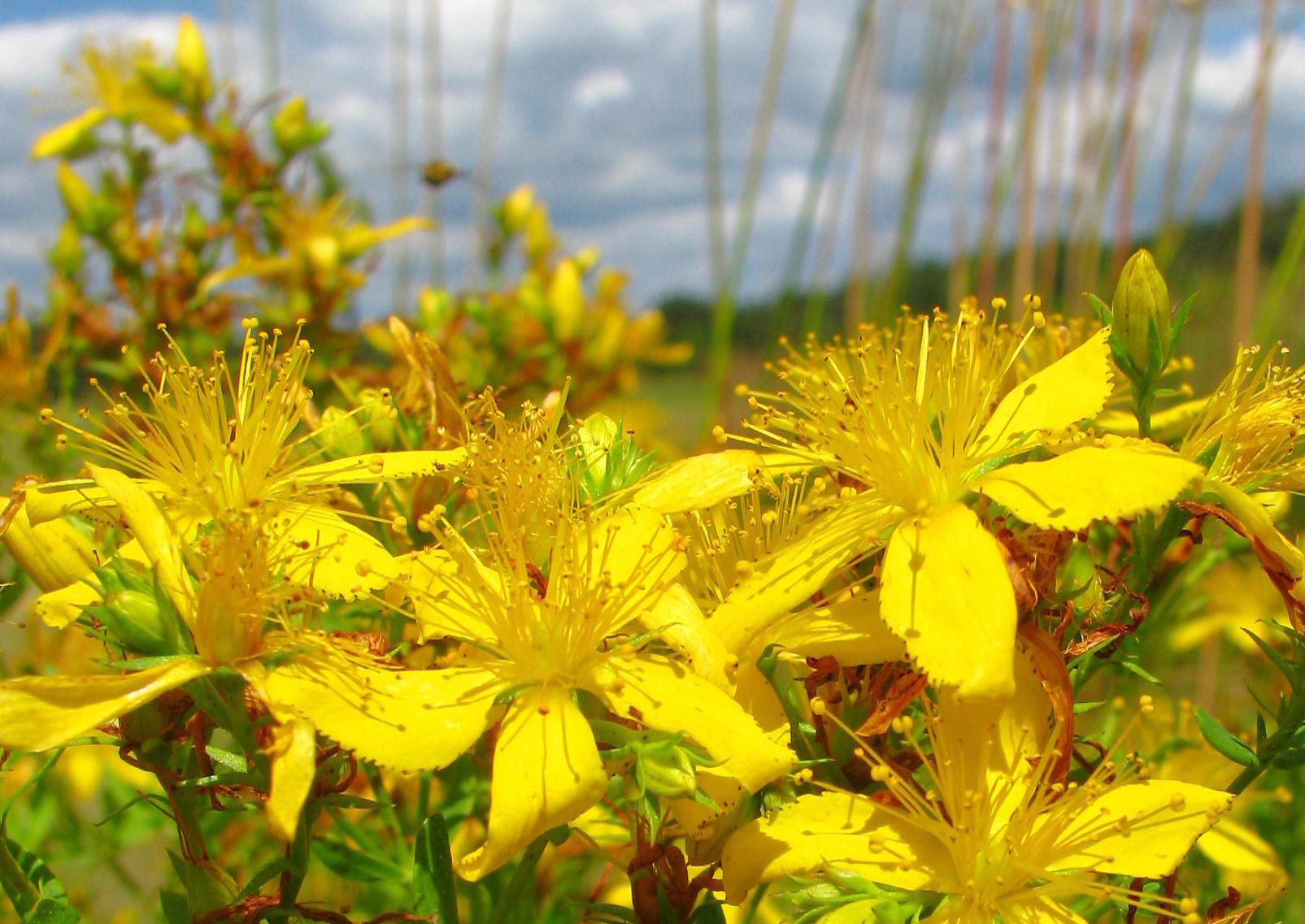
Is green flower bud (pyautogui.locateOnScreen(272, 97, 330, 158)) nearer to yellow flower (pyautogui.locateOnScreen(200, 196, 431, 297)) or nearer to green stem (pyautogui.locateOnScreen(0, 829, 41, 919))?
yellow flower (pyautogui.locateOnScreen(200, 196, 431, 297))

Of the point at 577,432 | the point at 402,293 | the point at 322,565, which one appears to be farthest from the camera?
the point at 402,293

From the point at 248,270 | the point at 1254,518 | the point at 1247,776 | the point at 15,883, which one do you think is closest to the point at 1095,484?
the point at 1254,518

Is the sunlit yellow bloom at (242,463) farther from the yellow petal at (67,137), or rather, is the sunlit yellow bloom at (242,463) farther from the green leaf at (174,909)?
the yellow petal at (67,137)

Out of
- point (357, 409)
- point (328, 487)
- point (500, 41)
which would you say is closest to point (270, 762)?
point (328, 487)

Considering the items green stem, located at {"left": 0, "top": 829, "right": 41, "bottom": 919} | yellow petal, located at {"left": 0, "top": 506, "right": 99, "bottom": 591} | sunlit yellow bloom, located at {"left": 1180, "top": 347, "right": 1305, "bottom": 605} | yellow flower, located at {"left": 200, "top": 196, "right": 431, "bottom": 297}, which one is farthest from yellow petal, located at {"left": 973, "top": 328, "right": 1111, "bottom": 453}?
yellow flower, located at {"left": 200, "top": 196, "right": 431, "bottom": 297}

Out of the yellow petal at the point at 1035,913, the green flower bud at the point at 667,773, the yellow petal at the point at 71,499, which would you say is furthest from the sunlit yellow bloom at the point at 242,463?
the yellow petal at the point at 1035,913

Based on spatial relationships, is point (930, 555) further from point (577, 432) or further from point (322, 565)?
point (322, 565)
